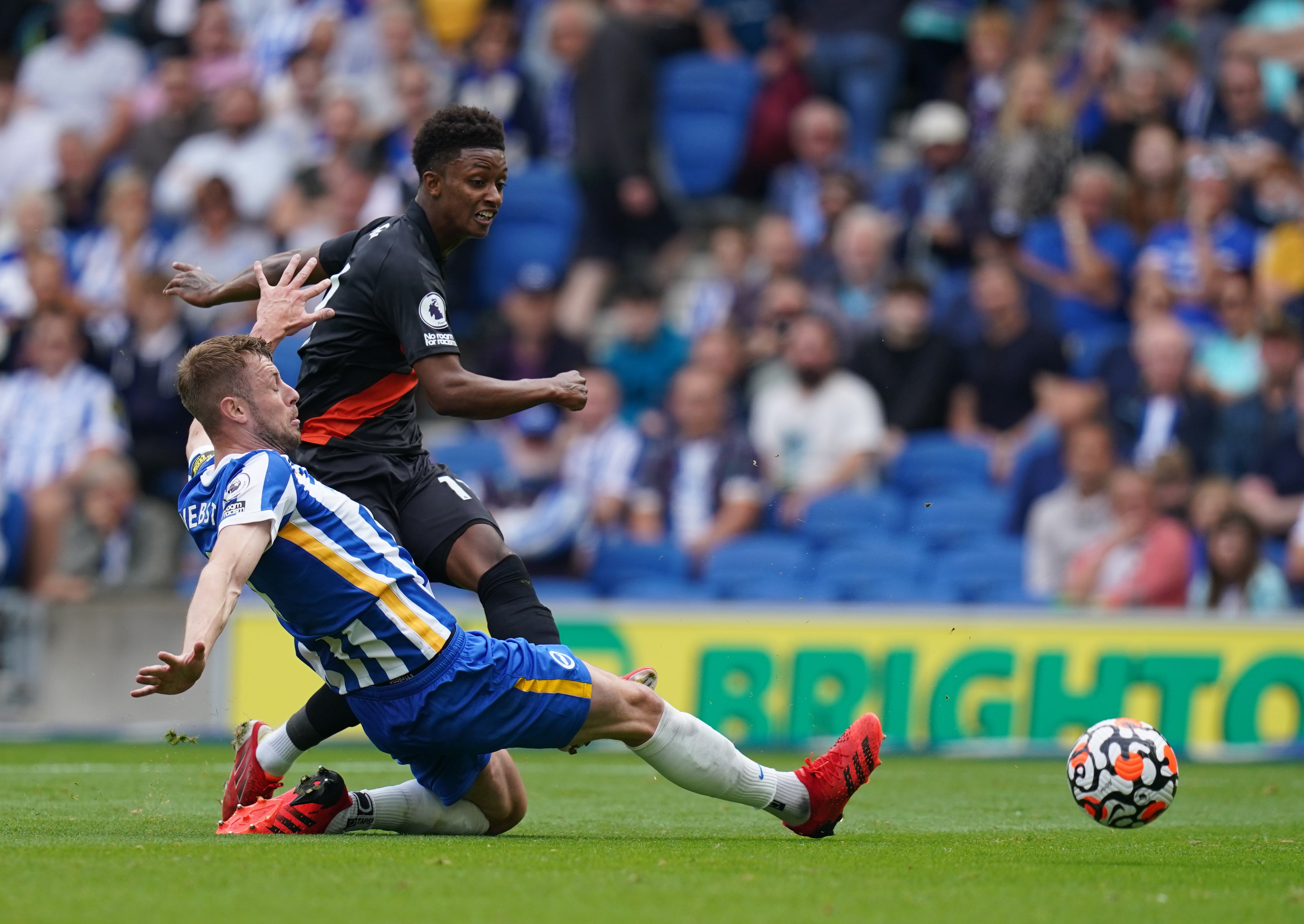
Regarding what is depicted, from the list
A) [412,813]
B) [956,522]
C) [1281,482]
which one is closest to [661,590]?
[956,522]

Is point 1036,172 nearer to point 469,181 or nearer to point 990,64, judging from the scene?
point 990,64

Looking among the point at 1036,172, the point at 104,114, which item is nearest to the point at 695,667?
the point at 1036,172

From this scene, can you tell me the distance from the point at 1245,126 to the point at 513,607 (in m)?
9.53

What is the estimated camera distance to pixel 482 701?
562cm

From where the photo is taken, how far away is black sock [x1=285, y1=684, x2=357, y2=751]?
6656 millimetres

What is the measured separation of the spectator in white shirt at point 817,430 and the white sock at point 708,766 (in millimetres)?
6819

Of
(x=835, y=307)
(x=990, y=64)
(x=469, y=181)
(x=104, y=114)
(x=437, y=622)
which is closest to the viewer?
(x=437, y=622)

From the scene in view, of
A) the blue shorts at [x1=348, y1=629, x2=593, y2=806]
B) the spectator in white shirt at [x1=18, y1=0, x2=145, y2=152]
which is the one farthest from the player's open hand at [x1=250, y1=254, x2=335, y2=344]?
the spectator in white shirt at [x1=18, y1=0, x2=145, y2=152]

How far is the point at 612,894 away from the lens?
4676 millimetres

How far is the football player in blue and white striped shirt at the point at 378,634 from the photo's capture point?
5.43 meters

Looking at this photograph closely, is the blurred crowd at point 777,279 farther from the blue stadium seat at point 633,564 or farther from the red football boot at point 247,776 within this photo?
the red football boot at point 247,776

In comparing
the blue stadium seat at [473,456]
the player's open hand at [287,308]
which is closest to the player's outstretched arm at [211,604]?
the player's open hand at [287,308]

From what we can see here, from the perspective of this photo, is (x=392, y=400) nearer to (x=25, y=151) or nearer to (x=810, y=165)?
(x=810, y=165)

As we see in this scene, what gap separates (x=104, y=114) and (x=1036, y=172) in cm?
934
